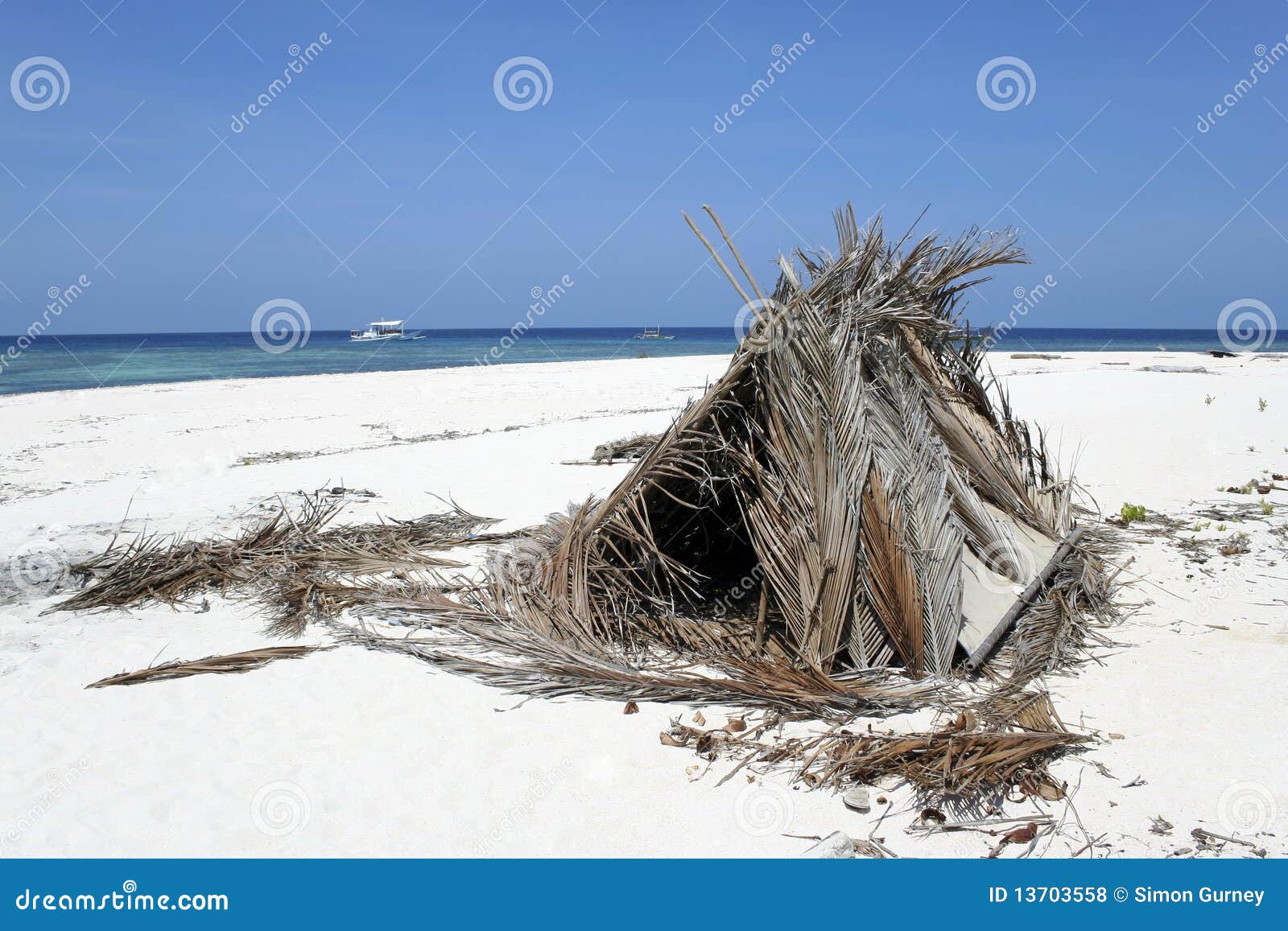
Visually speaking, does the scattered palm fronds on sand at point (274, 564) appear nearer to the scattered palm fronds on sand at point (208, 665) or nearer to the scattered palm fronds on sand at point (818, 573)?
the scattered palm fronds on sand at point (818, 573)

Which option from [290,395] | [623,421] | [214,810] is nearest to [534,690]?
[214,810]

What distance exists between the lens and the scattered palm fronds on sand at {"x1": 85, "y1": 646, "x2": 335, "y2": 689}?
404 centimetres

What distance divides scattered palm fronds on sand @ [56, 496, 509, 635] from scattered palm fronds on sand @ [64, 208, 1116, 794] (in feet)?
0.08

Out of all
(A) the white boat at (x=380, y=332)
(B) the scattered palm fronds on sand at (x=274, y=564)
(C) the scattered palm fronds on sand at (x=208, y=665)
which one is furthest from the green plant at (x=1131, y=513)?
(A) the white boat at (x=380, y=332)

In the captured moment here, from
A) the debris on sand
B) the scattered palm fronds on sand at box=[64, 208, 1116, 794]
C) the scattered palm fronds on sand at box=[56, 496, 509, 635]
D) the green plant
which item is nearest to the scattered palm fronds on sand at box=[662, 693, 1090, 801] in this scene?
the scattered palm fronds on sand at box=[64, 208, 1116, 794]

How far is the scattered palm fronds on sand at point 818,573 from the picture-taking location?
356 centimetres

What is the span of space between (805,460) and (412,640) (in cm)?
226

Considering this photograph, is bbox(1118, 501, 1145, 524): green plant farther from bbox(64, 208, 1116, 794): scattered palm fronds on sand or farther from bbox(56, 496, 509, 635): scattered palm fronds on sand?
bbox(56, 496, 509, 635): scattered palm fronds on sand

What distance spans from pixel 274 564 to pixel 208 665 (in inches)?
61.2

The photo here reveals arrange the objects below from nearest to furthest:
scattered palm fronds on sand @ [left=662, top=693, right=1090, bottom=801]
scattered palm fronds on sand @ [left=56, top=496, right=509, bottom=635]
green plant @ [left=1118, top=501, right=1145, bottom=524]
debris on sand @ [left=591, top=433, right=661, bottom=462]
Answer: scattered palm fronds on sand @ [left=662, top=693, right=1090, bottom=801], scattered palm fronds on sand @ [left=56, top=496, right=509, bottom=635], green plant @ [left=1118, top=501, right=1145, bottom=524], debris on sand @ [left=591, top=433, right=661, bottom=462]

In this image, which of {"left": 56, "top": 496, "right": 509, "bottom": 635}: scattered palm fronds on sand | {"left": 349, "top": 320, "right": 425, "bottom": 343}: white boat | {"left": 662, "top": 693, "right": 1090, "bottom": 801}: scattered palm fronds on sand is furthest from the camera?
{"left": 349, "top": 320, "right": 425, "bottom": 343}: white boat

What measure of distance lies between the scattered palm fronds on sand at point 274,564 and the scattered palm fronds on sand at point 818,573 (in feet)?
0.08

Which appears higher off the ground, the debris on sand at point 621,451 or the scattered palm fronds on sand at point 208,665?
the debris on sand at point 621,451

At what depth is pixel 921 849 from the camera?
2.70 m
